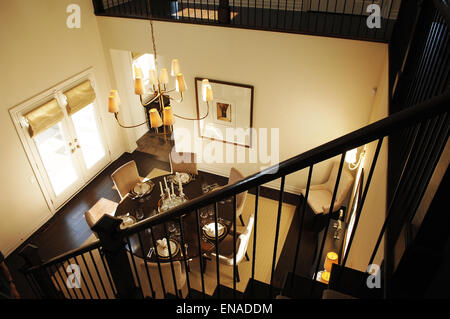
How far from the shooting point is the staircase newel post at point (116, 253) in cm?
185

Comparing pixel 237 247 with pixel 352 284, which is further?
pixel 237 247

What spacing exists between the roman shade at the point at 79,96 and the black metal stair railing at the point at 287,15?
1.19 m

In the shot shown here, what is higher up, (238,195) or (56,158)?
(56,158)

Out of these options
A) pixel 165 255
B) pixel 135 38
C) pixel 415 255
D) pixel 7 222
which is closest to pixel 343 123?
pixel 165 255

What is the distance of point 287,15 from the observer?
17.6ft

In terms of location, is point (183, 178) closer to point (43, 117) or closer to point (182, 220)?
point (182, 220)

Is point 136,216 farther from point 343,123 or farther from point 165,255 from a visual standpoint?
point 343,123

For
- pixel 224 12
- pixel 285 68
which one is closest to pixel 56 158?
pixel 224 12

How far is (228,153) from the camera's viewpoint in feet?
20.3

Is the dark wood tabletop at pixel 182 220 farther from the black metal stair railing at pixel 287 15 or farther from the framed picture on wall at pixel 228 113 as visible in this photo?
the black metal stair railing at pixel 287 15

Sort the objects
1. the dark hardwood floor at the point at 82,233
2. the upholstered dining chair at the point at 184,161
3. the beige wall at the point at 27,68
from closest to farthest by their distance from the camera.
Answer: the beige wall at the point at 27,68 → the dark hardwood floor at the point at 82,233 → the upholstered dining chair at the point at 184,161

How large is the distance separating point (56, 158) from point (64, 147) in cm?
23

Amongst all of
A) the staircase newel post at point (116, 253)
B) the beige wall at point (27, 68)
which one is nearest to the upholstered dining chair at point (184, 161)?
the beige wall at point (27, 68)
